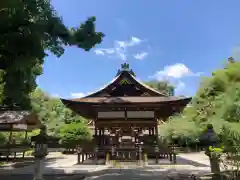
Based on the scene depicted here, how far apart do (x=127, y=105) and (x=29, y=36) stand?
7240 mm

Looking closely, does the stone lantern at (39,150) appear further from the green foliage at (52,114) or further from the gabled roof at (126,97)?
the green foliage at (52,114)

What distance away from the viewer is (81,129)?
74.2ft

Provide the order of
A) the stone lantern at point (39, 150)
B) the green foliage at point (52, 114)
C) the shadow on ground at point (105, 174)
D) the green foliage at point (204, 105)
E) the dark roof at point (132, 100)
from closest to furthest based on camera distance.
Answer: the stone lantern at point (39, 150)
the shadow on ground at point (105, 174)
the dark roof at point (132, 100)
the green foliage at point (204, 105)
the green foliage at point (52, 114)

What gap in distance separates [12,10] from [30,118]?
35.0 ft

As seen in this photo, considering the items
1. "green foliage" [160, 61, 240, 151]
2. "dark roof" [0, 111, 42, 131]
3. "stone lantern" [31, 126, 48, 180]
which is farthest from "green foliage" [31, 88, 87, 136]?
"stone lantern" [31, 126, 48, 180]

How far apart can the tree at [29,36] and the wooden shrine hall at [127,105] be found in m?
5.42

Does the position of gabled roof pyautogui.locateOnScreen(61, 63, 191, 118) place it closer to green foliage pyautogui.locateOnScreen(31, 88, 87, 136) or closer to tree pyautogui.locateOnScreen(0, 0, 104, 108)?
tree pyautogui.locateOnScreen(0, 0, 104, 108)

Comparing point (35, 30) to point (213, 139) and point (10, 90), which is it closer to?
point (10, 90)

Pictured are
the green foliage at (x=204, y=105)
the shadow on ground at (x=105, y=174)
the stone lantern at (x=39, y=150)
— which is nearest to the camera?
the stone lantern at (x=39, y=150)

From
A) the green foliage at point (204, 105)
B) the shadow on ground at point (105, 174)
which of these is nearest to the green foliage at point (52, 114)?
the green foliage at point (204, 105)

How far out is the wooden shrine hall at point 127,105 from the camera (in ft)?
43.5

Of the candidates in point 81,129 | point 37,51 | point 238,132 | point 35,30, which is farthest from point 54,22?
point 81,129

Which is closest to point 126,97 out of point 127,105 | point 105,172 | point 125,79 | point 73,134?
point 127,105

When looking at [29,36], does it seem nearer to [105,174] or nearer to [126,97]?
[105,174]
